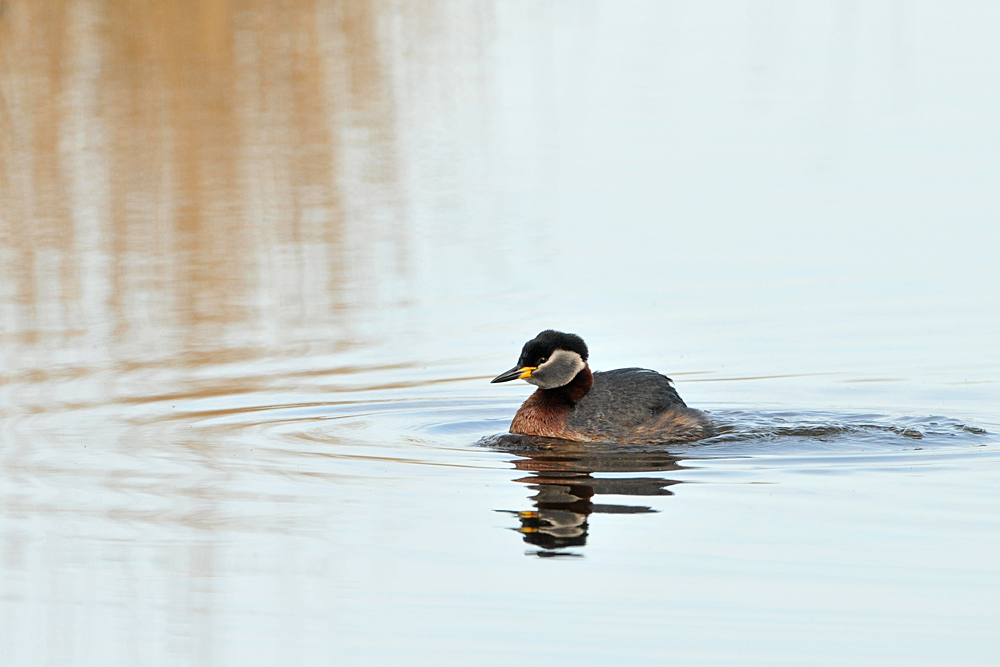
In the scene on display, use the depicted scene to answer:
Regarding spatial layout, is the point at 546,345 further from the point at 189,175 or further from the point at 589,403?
the point at 189,175

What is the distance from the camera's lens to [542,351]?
9.23 meters

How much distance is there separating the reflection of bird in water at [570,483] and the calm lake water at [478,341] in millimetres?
40

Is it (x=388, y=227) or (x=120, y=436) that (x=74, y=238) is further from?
(x=120, y=436)

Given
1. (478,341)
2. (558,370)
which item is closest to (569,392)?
(558,370)

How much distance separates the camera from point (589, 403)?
30.1 feet

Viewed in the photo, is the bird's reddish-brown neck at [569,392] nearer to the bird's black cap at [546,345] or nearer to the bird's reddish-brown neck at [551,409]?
the bird's reddish-brown neck at [551,409]

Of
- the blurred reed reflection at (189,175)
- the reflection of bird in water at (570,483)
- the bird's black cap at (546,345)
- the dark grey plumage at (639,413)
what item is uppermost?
the blurred reed reflection at (189,175)

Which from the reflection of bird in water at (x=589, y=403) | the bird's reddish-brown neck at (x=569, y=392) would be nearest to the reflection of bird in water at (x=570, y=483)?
the reflection of bird in water at (x=589, y=403)

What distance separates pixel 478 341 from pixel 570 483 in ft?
9.85

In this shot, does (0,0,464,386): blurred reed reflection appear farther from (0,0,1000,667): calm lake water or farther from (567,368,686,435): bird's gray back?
(567,368,686,435): bird's gray back

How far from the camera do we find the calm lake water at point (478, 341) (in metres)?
5.80


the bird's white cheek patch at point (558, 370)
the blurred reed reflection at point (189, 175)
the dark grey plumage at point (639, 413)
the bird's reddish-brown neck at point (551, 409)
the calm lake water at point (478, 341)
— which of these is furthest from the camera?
the blurred reed reflection at point (189, 175)

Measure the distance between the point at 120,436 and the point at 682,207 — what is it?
7.07 metres

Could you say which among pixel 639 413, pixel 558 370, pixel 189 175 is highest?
pixel 189 175
